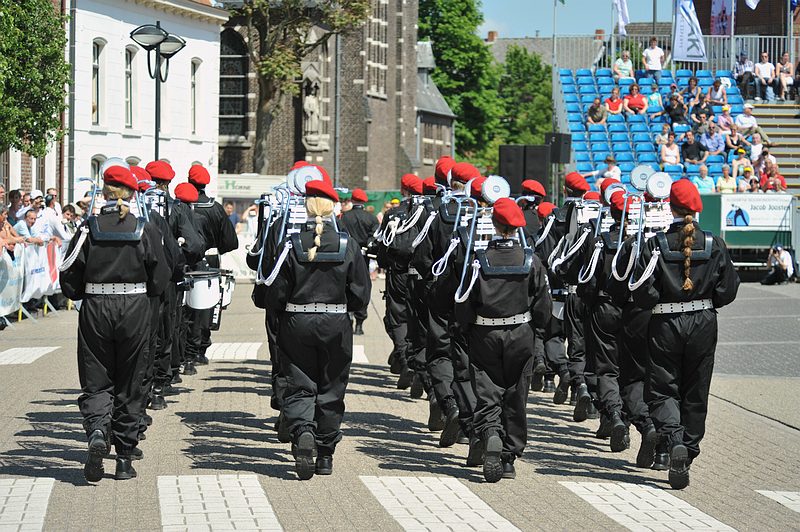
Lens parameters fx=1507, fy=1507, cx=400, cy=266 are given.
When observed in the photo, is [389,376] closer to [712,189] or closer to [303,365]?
[303,365]

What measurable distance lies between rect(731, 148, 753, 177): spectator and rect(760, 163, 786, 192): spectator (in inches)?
18.2

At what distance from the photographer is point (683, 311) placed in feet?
33.9

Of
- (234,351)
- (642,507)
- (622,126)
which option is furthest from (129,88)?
(642,507)

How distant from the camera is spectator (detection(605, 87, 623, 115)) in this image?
41156 millimetres

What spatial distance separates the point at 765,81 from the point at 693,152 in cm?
700

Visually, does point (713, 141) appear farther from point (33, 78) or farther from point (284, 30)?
point (284, 30)

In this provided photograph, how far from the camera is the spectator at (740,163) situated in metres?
37.1

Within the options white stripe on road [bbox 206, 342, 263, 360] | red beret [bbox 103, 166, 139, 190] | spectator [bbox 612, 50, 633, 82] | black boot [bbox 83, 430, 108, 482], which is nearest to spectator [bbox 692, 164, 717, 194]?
spectator [bbox 612, 50, 633, 82]

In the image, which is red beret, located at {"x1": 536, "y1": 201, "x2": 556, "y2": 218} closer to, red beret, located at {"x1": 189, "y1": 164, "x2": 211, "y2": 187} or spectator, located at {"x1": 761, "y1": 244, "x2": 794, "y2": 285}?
red beret, located at {"x1": 189, "y1": 164, "x2": 211, "y2": 187}

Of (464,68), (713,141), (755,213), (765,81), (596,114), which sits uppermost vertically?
(464,68)

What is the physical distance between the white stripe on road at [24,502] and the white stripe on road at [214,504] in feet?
2.30

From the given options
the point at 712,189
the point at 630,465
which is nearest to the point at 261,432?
the point at 630,465

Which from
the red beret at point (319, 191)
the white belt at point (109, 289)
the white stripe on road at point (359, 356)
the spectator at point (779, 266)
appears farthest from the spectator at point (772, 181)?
the white belt at point (109, 289)

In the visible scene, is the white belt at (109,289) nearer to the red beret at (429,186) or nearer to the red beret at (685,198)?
the red beret at (685,198)
